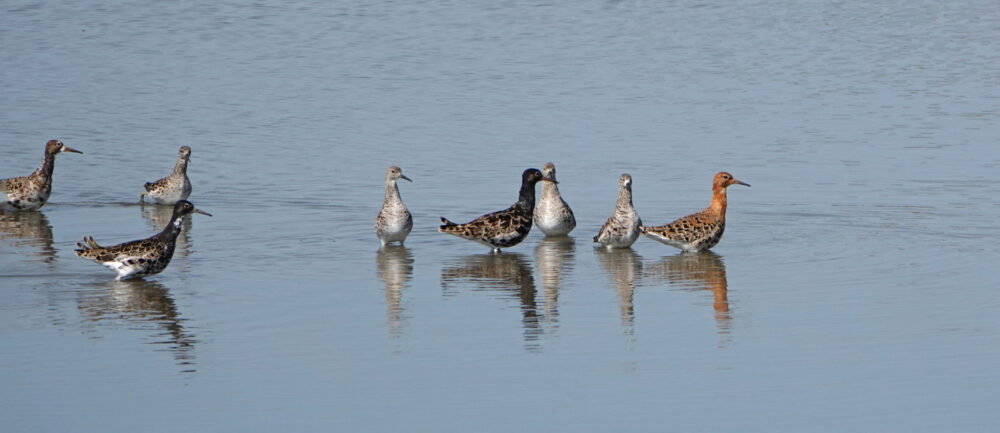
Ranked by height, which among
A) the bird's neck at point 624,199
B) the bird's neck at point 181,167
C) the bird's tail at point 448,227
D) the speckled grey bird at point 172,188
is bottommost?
the bird's tail at point 448,227

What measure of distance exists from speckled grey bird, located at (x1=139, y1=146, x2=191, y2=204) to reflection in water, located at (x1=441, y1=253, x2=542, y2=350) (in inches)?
223

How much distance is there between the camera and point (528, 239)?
20453 mm

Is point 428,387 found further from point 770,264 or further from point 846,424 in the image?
point 770,264

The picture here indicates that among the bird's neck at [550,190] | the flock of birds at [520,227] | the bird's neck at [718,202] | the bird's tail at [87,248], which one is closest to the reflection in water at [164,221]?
the flock of birds at [520,227]

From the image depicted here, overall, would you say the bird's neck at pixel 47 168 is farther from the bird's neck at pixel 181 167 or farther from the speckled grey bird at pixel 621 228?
the speckled grey bird at pixel 621 228

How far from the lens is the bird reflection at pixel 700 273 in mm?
15023

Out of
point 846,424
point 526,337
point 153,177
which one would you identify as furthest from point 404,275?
point 153,177

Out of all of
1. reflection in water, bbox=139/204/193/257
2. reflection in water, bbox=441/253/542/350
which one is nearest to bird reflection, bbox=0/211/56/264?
reflection in water, bbox=139/204/193/257

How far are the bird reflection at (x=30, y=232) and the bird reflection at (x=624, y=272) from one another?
6.22 m

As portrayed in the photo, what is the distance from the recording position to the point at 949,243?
18172 mm

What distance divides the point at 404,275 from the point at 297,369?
4.65 metres

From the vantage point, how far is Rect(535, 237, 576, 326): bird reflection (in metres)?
14.9

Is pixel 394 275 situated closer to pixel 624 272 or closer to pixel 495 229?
pixel 495 229

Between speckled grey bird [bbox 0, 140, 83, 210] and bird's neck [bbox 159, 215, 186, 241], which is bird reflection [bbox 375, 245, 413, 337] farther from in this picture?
speckled grey bird [bbox 0, 140, 83, 210]
